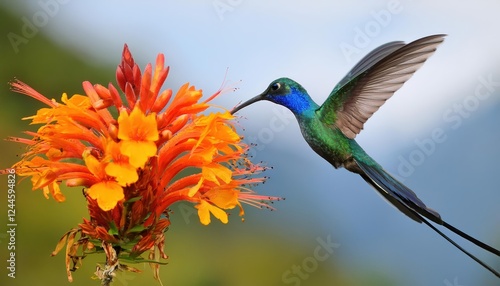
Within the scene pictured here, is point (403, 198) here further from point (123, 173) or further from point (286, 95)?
point (123, 173)

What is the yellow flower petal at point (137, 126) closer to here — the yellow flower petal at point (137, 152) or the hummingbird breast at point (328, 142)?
the yellow flower petal at point (137, 152)

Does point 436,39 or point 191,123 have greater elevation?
point 191,123

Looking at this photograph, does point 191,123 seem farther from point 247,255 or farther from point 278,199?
point 247,255

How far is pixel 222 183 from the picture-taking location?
2613 mm

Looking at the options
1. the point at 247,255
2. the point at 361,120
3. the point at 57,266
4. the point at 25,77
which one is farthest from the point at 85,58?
the point at 361,120

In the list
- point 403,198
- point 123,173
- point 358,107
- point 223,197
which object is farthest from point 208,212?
point 358,107

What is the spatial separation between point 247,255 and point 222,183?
39.6 ft

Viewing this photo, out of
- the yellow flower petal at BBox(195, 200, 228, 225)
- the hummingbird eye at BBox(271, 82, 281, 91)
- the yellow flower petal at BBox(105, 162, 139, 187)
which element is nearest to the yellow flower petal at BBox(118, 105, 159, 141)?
the yellow flower petal at BBox(105, 162, 139, 187)

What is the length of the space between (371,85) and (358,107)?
16 cm

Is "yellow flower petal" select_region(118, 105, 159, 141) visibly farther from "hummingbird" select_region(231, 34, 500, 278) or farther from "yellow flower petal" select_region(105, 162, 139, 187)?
"hummingbird" select_region(231, 34, 500, 278)

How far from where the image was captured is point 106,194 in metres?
2.28

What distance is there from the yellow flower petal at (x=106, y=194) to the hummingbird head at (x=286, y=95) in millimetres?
1029

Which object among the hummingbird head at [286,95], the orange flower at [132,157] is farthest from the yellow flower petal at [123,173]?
the hummingbird head at [286,95]

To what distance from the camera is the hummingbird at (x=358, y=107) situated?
3.10 metres
